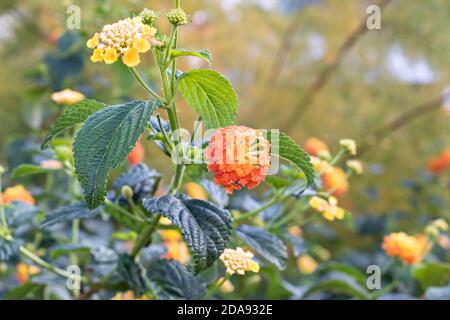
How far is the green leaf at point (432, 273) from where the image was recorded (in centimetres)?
63

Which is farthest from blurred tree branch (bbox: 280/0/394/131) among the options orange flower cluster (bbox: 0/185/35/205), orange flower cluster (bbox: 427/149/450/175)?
orange flower cluster (bbox: 0/185/35/205)

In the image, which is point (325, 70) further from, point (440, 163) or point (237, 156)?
point (237, 156)

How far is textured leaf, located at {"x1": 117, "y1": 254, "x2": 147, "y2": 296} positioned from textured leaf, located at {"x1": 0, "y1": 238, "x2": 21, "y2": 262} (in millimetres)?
103

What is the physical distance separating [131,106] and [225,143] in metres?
0.07

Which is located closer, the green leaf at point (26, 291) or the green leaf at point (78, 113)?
the green leaf at point (78, 113)

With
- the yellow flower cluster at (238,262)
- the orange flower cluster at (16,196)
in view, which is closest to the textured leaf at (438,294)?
the yellow flower cluster at (238,262)

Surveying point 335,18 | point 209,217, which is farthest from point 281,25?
point 209,217

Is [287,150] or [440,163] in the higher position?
[440,163]

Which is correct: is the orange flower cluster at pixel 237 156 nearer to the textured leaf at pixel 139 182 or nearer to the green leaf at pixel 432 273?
the textured leaf at pixel 139 182

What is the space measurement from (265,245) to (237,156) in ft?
0.44

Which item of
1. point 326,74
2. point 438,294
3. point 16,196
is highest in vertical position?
point 326,74

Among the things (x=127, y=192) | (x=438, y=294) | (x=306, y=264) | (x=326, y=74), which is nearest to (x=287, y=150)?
(x=127, y=192)

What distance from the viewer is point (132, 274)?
1.59 feet

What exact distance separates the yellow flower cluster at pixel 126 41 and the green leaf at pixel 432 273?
1.36 feet
